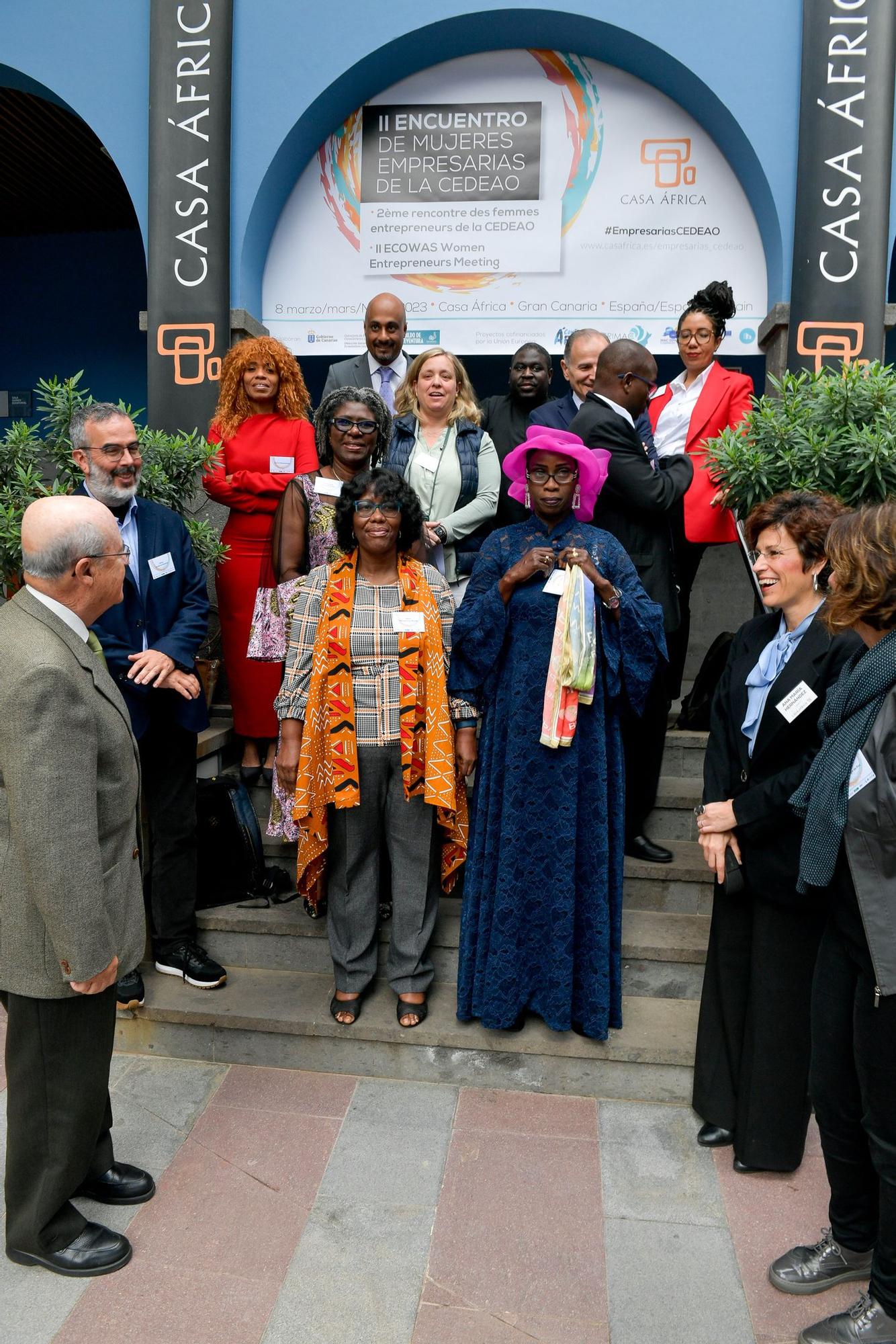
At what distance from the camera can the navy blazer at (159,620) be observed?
3.36m

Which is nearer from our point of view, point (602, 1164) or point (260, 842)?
point (602, 1164)

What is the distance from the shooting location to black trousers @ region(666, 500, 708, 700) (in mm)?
4262

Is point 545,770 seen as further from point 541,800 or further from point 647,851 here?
point 647,851

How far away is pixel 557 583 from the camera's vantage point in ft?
10.4

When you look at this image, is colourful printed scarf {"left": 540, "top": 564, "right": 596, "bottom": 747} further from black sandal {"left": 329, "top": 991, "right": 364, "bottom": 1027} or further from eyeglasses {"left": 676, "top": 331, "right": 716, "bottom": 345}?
eyeglasses {"left": 676, "top": 331, "right": 716, "bottom": 345}

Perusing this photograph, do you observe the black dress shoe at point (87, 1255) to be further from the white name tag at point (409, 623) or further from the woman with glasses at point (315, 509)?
the white name tag at point (409, 623)

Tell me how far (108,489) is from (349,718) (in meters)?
1.09

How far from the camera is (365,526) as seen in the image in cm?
326

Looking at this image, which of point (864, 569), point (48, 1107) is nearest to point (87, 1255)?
point (48, 1107)

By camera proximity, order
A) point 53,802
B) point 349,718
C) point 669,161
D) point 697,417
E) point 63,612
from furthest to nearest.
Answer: point 669,161, point 697,417, point 349,718, point 63,612, point 53,802

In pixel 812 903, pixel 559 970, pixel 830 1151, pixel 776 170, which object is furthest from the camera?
pixel 776 170

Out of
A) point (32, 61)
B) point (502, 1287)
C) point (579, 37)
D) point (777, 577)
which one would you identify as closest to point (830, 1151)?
point (502, 1287)

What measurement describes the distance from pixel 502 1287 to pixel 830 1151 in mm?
862

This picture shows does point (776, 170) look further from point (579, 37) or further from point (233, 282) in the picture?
point (233, 282)
